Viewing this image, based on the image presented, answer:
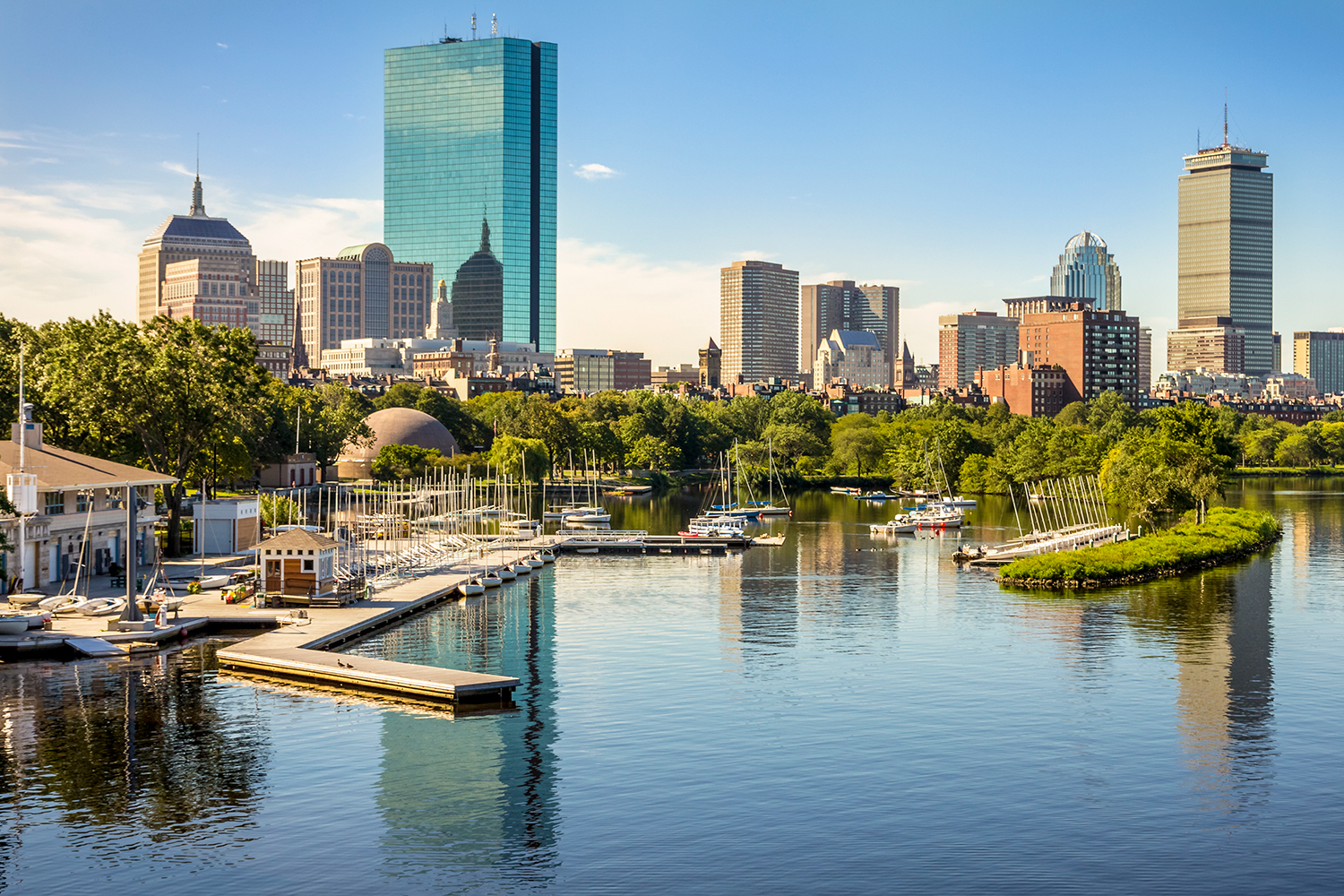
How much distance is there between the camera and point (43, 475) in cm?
6562

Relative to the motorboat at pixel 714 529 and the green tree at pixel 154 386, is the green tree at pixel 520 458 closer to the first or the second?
the motorboat at pixel 714 529

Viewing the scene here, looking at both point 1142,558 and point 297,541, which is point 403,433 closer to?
point 297,541

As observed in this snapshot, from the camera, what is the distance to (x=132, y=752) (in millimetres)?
40625

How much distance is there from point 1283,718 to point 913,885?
23.0 metres

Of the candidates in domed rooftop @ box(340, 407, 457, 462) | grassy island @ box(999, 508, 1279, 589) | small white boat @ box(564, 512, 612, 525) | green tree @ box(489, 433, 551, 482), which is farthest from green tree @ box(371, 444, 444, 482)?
grassy island @ box(999, 508, 1279, 589)

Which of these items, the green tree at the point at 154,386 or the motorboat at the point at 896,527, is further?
the motorboat at the point at 896,527

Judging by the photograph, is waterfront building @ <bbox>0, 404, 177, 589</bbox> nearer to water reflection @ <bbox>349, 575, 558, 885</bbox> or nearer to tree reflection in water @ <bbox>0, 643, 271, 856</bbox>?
tree reflection in water @ <bbox>0, 643, 271, 856</bbox>

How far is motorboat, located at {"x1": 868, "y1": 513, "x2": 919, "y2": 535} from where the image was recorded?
11937cm

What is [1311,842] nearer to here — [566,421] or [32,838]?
[32,838]

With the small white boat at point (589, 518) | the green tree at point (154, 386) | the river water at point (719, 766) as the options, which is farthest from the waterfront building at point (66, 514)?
the small white boat at point (589, 518)

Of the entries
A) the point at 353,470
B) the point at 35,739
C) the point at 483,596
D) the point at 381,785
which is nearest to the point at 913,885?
the point at 381,785

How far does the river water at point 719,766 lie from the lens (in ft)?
107

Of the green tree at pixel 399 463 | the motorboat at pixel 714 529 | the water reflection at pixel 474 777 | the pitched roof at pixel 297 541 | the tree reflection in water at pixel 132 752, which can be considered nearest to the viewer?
the water reflection at pixel 474 777

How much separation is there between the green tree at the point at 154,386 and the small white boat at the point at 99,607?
73.9 feet
